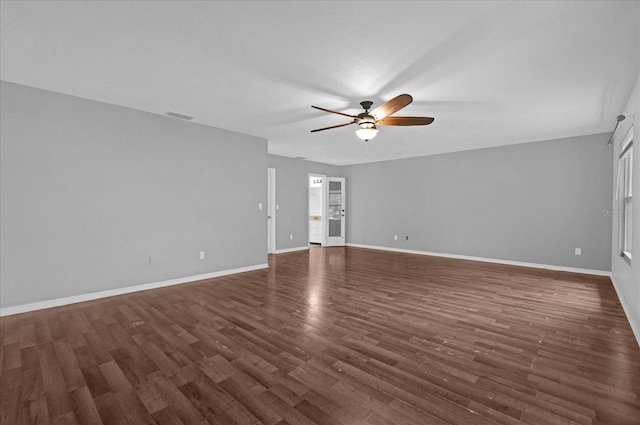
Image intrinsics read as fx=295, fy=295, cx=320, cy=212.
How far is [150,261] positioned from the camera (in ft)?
14.1

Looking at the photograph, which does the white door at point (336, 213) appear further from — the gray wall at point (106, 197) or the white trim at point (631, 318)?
the white trim at point (631, 318)

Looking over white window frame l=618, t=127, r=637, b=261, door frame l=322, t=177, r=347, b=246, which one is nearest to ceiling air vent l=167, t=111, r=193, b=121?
door frame l=322, t=177, r=347, b=246

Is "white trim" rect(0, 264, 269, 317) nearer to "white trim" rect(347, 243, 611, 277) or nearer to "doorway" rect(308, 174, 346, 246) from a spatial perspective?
"doorway" rect(308, 174, 346, 246)

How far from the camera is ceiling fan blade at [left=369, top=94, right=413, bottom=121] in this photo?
2.83 metres

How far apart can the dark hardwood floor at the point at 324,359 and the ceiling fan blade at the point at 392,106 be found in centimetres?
222

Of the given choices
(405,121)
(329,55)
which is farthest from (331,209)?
(329,55)

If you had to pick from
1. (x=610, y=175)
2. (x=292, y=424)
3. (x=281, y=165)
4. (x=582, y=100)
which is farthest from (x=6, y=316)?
(x=610, y=175)

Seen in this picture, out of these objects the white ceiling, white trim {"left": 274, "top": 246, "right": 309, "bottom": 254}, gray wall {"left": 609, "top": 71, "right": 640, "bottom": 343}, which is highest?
the white ceiling

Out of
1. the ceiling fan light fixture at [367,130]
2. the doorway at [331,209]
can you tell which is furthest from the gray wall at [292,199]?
the ceiling fan light fixture at [367,130]

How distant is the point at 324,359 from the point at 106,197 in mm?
3538

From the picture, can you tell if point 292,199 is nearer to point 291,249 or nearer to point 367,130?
point 291,249

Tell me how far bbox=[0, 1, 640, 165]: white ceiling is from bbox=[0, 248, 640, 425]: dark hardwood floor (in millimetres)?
2524

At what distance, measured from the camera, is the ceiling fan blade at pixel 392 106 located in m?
2.83

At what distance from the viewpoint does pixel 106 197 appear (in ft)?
12.8
